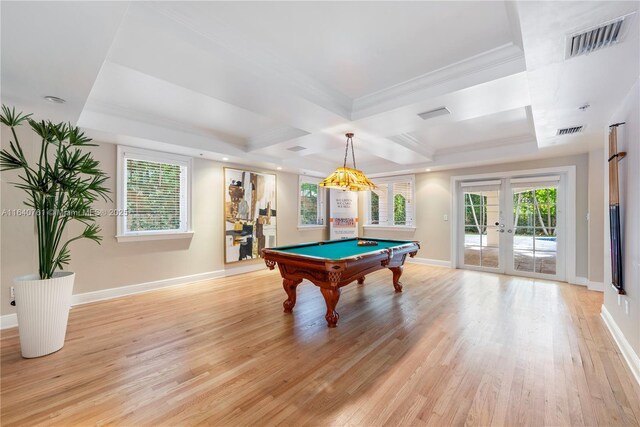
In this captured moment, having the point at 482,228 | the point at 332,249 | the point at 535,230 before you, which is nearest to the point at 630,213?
the point at 332,249

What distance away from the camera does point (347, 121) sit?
130 inches

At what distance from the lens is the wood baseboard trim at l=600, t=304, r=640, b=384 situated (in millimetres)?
2021

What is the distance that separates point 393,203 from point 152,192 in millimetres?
5453

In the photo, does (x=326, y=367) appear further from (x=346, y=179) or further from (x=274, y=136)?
(x=274, y=136)

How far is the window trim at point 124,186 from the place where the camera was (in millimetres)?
4012

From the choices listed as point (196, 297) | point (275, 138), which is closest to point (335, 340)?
point (196, 297)

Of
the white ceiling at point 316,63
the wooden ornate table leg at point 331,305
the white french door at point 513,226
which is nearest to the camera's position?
the white ceiling at point 316,63

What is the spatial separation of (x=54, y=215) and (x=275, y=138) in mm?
2923

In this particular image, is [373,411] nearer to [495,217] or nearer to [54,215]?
[54,215]

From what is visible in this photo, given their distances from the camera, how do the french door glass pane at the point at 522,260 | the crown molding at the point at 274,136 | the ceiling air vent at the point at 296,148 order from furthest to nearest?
the french door glass pane at the point at 522,260
the ceiling air vent at the point at 296,148
the crown molding at the point at 274,136

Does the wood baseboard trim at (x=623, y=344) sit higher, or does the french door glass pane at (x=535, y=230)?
the french door glass pane at (x=535, y=230)

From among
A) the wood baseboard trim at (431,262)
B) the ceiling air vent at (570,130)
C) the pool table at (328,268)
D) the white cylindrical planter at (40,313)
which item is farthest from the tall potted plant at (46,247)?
the wood baseboard trim at (431,262)

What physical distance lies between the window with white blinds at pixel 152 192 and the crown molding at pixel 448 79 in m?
3.28

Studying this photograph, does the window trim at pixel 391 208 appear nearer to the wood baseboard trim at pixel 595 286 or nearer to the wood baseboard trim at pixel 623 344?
the wood baseboard trim at pixel 595 286
